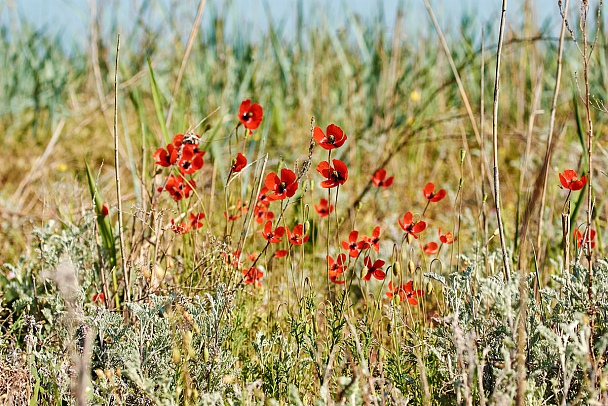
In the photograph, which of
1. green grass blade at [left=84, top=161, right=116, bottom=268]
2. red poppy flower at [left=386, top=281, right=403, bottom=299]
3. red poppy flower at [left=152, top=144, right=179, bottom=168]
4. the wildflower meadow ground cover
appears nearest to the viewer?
the wildflower meadow ground cover

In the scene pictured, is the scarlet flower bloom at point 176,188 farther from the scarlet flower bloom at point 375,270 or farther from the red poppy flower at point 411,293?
the red poppy flower at point 411,293

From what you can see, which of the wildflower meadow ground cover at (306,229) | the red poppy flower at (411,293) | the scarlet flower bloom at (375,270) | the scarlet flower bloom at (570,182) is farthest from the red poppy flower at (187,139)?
the scarlet flower bloom at (570,182)

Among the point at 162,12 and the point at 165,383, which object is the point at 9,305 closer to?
the point at 165,383

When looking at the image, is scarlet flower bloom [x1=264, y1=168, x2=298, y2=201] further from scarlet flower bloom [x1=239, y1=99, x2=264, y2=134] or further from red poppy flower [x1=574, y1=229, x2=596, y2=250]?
red poppy flower [x1=574, y1=229, x2=596, y2=250]

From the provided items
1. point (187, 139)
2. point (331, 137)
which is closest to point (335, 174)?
point (331, 137)

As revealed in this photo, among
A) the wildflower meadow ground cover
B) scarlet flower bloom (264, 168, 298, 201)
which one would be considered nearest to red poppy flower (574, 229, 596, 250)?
the wildflower meadow ground cover

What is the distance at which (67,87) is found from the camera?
4.81m

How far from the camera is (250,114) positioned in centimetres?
175

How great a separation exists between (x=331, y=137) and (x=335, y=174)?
8 centimetres

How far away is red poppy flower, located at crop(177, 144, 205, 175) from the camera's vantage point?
174 centimetres

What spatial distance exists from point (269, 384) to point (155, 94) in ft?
2.97

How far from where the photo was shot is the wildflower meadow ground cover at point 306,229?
4.71ft

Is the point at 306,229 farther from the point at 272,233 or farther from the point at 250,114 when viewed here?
the point at 250,114

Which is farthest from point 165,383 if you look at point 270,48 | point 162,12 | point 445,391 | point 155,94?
point 270,48
